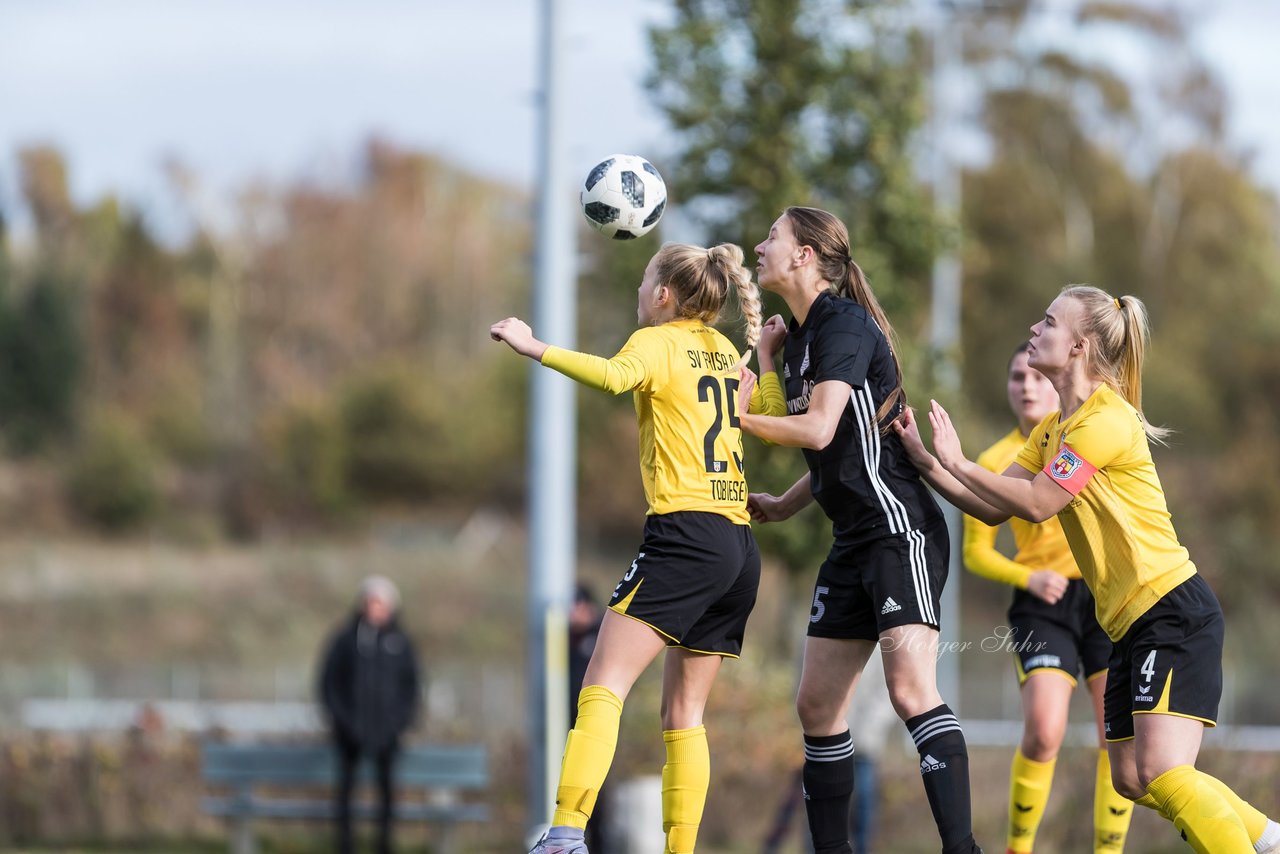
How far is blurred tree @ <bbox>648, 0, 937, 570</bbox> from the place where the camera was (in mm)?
14172

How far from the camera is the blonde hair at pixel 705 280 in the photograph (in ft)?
20.9

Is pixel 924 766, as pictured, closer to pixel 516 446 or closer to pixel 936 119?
pixel 936 119

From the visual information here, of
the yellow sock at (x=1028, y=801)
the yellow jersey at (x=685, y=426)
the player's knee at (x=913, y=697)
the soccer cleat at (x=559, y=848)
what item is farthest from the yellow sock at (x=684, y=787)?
the yellow sock at (x=1028, y=801)

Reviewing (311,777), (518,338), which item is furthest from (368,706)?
(518,338)

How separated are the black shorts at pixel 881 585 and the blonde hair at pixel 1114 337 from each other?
874mm

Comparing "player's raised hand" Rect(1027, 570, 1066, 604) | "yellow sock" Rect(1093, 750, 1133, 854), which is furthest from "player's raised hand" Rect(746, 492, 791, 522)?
"yellow sock" Rect(1093, 750, 1133, 854)

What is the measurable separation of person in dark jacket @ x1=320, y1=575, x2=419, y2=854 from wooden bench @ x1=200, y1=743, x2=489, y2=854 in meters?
0.49

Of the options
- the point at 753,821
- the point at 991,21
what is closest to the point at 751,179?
the point at 753,821

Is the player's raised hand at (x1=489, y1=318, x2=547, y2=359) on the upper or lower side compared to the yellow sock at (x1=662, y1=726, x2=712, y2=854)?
upper

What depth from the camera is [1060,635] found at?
7648 millimetres

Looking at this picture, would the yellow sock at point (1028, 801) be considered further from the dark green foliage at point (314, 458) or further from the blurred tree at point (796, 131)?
the dark green foliage at point (314, 458)

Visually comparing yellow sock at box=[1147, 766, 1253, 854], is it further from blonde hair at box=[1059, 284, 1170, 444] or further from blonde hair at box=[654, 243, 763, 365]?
blonde hair at box=[654, 243, 763, 365]

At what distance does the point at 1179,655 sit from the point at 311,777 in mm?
10430

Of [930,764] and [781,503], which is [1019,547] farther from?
[930,764]
